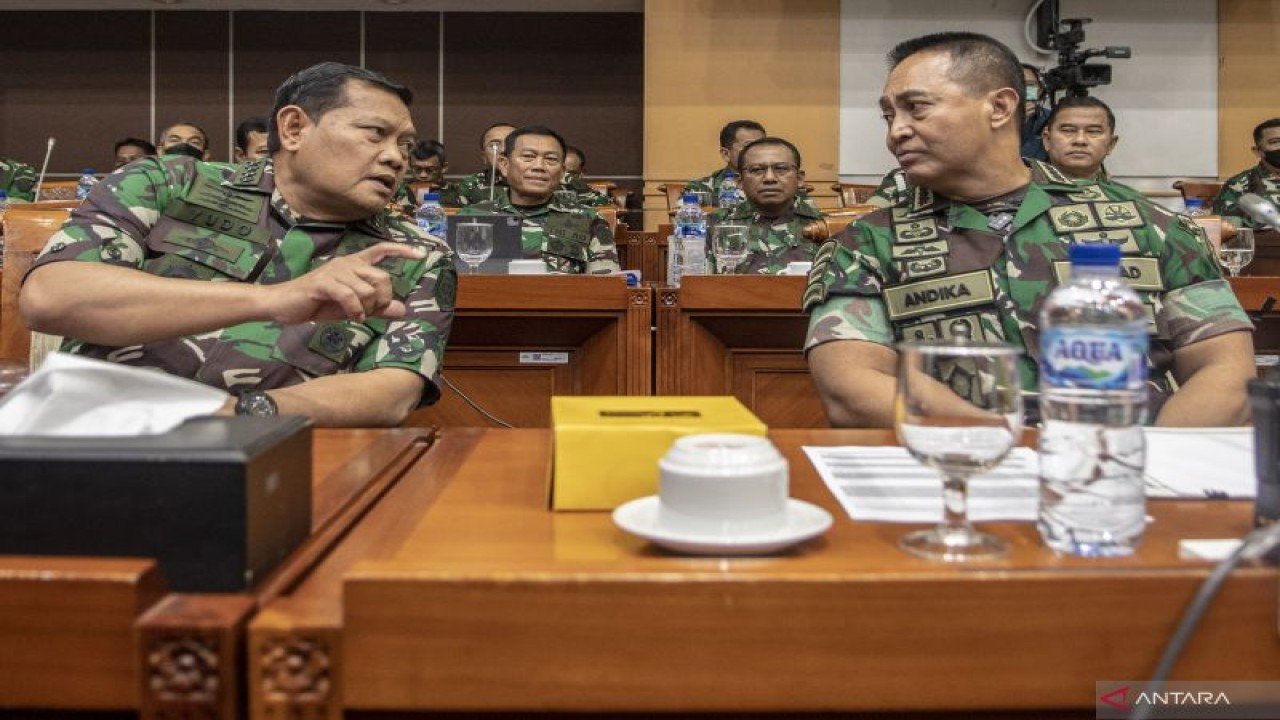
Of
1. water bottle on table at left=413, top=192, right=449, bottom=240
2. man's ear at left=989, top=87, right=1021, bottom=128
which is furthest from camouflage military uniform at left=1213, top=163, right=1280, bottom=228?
man's ear at left=989, top=87, right=1021, bottom=128

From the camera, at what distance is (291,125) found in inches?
70.5

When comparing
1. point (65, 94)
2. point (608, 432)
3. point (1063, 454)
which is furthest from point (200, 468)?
point (65, 94)

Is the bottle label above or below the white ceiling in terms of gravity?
below

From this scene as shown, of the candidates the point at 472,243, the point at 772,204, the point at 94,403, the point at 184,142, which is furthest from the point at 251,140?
the point at 94,403

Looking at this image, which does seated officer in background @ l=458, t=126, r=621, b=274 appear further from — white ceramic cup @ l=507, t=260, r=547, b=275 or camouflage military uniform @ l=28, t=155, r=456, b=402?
camouflage military uniform @ l=28, t=155, r=456, b=402

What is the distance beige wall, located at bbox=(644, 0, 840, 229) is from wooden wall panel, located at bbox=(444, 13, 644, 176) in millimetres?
789

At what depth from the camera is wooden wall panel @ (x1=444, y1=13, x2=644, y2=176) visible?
853 centimetres

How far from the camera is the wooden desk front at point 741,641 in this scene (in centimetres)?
62

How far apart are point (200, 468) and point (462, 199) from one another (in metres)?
5.88

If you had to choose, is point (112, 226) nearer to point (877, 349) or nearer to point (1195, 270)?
point (877, 349)

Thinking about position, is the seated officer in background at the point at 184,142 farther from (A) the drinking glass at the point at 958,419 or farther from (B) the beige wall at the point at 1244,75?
(B) the beige wall at the point at 1244,75

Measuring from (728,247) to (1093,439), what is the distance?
2.82 m

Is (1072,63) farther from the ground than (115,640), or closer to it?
farther from the ground

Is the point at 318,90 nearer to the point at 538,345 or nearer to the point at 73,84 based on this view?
the point at 538,345
